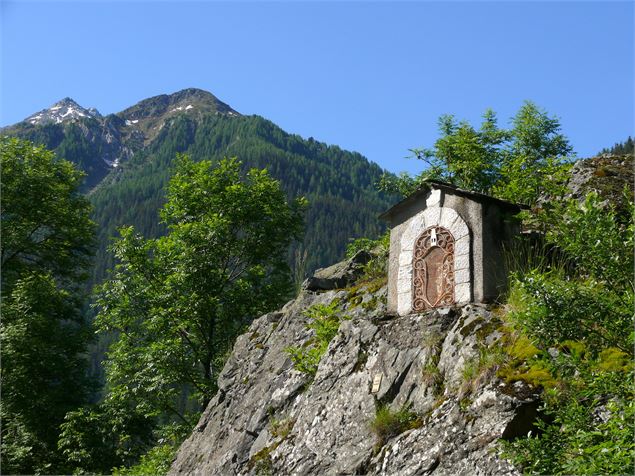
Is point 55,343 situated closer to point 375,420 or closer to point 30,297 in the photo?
point 30,297

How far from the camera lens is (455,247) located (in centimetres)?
1008

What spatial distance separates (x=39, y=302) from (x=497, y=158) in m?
12.9

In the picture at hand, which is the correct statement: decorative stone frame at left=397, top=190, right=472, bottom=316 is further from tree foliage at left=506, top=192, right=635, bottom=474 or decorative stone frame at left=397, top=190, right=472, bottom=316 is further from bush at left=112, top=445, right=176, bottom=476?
bush at left=112, top=445, right=176, bottom=476

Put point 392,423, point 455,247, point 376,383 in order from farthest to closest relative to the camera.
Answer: point 455,247 → point 376,383 → point 392,423

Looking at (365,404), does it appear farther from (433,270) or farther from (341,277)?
(341,277)

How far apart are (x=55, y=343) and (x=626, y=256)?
1759cm


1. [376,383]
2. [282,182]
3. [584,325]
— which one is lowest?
[376,383]

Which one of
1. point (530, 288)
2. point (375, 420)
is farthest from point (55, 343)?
point (530, 288)

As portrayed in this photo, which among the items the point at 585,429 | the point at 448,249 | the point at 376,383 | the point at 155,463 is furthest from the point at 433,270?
the point at 155,463

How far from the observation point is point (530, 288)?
6.61m

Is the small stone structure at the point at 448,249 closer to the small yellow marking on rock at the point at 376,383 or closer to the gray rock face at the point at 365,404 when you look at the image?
the gray rock face at the point at 365,404

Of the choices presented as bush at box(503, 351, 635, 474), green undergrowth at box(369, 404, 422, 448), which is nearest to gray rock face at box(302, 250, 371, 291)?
green undergrowth at box(369, 404, 422, 448)

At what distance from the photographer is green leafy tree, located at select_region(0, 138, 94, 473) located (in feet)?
62.3

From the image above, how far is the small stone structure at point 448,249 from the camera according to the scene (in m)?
9.80
